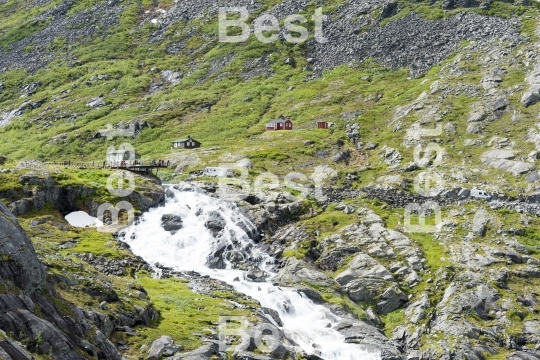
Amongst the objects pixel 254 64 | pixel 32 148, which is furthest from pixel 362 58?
pixel 32 148

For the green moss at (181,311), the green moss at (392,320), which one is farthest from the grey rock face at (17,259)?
the green moss at (392,320)

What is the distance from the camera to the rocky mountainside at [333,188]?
5569cm

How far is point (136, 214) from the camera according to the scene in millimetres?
91500

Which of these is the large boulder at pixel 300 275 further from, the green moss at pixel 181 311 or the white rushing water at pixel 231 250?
the green moss at pixel 181 311

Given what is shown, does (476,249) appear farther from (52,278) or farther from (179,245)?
(52,278)

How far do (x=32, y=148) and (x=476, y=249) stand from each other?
357 ft

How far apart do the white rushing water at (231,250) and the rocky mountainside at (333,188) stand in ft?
5.48

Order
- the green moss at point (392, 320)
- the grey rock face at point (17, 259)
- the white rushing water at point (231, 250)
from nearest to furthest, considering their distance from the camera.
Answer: the grey rock face at point (17, 259), the white rushing water at point (231, 250), the green moss at point (392, 320)

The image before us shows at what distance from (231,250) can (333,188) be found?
2693 cm

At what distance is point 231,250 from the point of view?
279 ft

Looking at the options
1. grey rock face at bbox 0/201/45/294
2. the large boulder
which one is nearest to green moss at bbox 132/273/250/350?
the large boulder

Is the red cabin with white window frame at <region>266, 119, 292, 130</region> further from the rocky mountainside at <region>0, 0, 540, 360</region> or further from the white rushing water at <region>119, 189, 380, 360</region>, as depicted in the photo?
the white rushing water at <region>119, 189, 380, 360</region>

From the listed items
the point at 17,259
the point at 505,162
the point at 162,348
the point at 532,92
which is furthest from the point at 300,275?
the point at 532,92

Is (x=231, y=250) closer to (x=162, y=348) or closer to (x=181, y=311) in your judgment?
(x=181, y=311)
